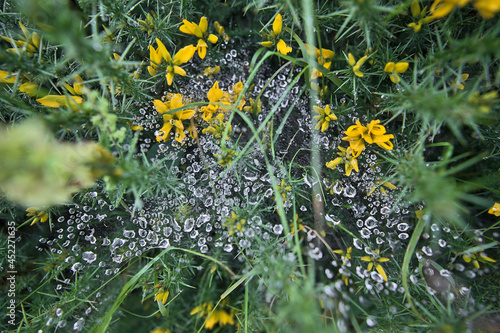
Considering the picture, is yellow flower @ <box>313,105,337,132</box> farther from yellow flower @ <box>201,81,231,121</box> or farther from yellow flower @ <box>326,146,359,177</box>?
yellow flower @ <box>201,81,231,121</box>

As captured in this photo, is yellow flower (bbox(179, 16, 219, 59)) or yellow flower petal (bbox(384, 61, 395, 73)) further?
yellow flower (bbox(179, 16, 219, 59))

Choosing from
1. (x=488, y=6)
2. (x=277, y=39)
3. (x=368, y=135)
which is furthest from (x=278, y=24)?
(x=488, y=6)

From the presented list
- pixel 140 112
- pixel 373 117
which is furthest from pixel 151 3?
pixel 373 117

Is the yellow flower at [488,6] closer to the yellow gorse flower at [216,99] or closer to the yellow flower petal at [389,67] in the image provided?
the yellow flower petal at [389,67]

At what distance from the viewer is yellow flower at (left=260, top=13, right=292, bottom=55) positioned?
5.57 ft

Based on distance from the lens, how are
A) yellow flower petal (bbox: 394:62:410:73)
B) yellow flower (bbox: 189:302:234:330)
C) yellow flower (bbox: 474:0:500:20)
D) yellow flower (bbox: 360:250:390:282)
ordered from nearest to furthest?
1. yellow flower (bbox: 474:0:500:20)
2. yellow flower petal (bbox: 394:62:410:73)
3. yellow flower (bbox: 360:250:390:282)
4. yellow flower (bbox: 189:302:234:330)

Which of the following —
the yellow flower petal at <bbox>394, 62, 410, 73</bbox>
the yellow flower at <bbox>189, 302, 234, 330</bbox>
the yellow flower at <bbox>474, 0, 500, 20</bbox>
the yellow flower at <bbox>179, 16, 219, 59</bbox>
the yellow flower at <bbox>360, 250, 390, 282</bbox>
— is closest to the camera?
the yellow flower at <bbox>474, 0, 500, 20</bbox>

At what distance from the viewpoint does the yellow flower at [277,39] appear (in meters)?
1.70

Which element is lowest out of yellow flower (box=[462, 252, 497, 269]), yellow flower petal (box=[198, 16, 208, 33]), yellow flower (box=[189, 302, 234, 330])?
yellow flower (box=[189, 302, 234, 330])

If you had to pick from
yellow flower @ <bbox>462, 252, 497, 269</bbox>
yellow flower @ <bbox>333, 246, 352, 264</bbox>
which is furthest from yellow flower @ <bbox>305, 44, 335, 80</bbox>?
yellow flower @ <bbox>462, 252, 497, 269</bbox>

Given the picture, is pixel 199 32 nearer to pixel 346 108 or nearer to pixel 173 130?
pixel 173 130

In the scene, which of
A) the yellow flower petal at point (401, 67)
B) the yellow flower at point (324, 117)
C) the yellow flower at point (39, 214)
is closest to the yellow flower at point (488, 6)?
the yellow flower petal at point (401, 67)

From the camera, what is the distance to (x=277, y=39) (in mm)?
1815

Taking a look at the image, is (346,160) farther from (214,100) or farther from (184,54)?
(184,54)
